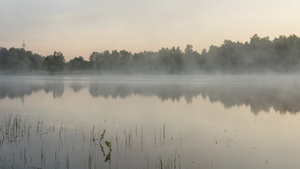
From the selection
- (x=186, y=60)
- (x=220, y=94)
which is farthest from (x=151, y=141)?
(x=186, y=60)

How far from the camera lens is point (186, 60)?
125750mm

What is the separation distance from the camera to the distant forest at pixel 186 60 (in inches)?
3932

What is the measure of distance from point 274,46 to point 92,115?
98.0 metres

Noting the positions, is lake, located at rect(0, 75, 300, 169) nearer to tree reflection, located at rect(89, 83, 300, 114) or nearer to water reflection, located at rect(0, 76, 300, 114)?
tree reflection, located at rect(89, 83, 300, 114)

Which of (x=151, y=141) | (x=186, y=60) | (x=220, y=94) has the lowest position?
(x=151, y=141)

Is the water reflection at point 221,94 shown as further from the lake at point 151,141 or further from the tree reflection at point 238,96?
the lake at point 151,141

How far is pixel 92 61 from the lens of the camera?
514ft

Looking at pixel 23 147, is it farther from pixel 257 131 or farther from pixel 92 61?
pixel 92 61

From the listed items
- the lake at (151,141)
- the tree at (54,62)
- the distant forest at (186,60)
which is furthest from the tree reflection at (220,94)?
the tree at (54,62)

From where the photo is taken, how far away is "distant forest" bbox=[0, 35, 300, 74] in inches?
3932

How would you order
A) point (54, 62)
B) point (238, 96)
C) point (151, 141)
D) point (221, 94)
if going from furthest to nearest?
point (54, 62) → point (221, 94) → point (238, 96) → point (151, 141)

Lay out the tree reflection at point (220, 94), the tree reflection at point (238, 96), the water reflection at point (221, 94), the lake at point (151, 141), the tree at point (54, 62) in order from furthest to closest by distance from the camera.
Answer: the tree at point (54, 62)
the water reflection at point (221, 94)
the tree reflection at point (220, 94)
the tree reflection at point (238, 96)
the lake at point (151, 141)

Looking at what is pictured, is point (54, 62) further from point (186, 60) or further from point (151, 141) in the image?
point (151, 141)

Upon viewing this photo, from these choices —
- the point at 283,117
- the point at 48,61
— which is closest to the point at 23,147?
the point at 283,117
